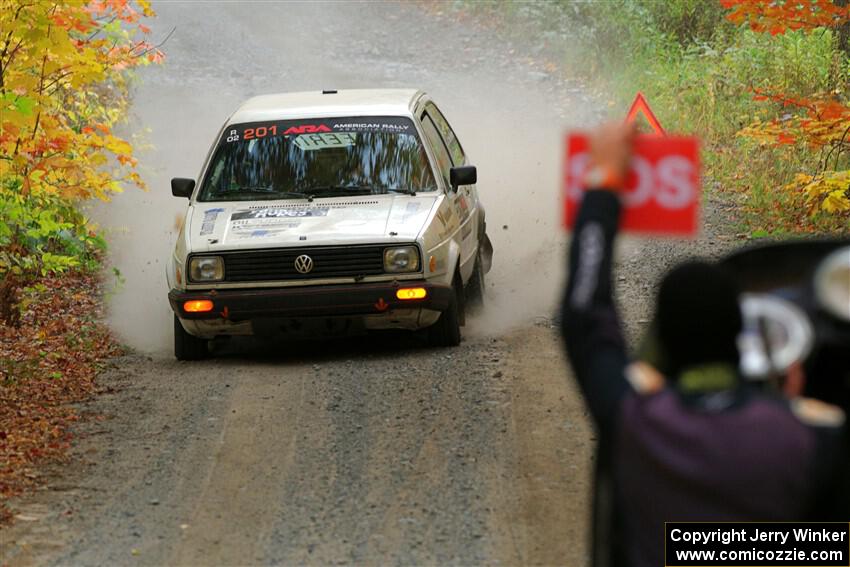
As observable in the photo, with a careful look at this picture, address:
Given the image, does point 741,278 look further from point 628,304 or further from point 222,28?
point 222,28

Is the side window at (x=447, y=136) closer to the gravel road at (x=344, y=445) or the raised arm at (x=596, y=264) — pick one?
the gravel road at (x=344, y=445)

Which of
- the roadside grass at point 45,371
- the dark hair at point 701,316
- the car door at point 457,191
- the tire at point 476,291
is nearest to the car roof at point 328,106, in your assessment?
the car door at point 457,191

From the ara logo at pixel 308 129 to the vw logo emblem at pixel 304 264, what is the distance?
150 centimetres

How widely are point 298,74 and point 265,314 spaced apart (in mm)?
17905

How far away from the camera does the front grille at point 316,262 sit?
32.7 feet

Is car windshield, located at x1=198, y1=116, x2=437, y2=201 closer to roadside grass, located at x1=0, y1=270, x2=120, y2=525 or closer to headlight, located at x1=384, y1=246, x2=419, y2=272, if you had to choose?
headlight, located at x1=384, y1=246, x2=419, y2=272

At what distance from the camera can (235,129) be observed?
11250 millimetres

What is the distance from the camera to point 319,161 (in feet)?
35.8

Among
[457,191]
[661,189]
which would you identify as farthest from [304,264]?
[661,189]

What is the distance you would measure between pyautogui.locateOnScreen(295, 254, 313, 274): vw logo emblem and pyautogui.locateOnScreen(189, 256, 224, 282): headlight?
587 millimetres

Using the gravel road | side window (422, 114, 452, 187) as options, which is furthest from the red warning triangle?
side window (422, 114, 452, 187)

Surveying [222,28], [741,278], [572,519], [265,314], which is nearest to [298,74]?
[222,28]

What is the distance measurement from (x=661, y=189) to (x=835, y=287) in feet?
1.66

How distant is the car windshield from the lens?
10.8 meters
